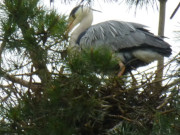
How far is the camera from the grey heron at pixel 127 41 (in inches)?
168

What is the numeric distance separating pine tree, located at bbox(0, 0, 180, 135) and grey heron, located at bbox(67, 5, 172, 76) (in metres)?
1.07

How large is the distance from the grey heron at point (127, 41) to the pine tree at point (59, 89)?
1.07m

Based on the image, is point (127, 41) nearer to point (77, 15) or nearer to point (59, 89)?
point (77, 15)

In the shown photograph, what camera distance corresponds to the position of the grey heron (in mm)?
4277

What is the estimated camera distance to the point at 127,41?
14.6 feet

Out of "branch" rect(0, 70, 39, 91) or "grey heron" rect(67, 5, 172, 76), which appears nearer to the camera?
"branch" rect(0, 70, 39, 91)

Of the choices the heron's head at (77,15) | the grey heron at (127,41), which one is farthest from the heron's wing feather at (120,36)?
the heron's head at (77,15)

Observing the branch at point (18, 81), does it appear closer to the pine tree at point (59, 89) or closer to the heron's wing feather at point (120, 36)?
the pine tree at point (59, 89)

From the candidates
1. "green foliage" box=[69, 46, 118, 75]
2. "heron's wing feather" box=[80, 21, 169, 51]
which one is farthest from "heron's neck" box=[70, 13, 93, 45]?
"green foliage" box=[69, 46, 118, 75]

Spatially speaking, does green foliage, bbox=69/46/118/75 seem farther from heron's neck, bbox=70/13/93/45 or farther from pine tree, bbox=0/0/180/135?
heron's neck, bbox=70/13/93/45

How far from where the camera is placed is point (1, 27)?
2699 millimetres

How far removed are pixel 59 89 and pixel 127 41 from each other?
2.07 meters

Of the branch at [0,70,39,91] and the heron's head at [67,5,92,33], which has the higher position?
the heron's head at [67,5,92,33]

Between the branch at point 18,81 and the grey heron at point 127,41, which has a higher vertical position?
the grey heron at point 127,41
